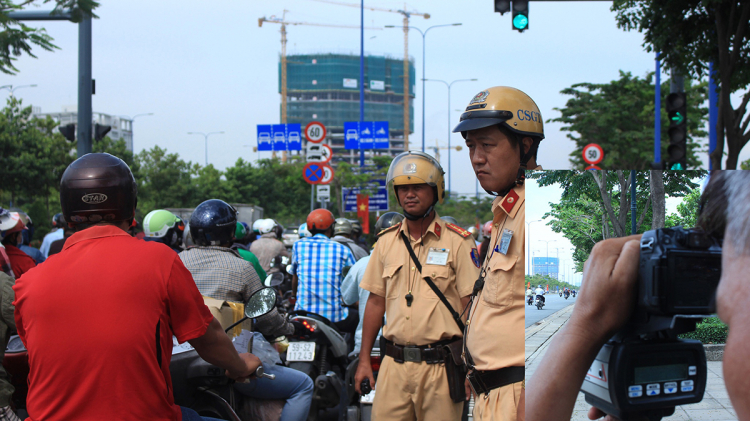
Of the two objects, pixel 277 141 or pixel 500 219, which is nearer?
pixel 500 219

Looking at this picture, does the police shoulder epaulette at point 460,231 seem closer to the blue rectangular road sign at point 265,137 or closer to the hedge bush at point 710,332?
the hedge bush at point 710,332

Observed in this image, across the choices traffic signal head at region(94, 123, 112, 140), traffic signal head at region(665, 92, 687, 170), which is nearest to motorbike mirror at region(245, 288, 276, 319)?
traffic signal head at region(665, 92, 687, 170)

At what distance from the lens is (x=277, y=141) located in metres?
34.0

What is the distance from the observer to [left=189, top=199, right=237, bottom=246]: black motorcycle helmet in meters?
3.73

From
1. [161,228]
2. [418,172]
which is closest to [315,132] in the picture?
[161,228]

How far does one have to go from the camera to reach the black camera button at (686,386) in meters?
0.90

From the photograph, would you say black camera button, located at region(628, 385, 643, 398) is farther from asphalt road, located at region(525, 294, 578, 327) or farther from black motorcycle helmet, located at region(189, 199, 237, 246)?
black motorcycle helmet, located at region(189, 199, 237, 246)

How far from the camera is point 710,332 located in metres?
0.83

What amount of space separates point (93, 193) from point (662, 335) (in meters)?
2.00

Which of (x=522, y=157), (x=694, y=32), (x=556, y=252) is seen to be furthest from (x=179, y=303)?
(x=694, y=32)

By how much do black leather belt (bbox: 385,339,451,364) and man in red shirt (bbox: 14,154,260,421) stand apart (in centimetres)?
146

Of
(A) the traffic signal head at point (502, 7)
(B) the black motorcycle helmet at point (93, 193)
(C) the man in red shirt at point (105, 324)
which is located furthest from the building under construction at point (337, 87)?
(C) the man in red shirt at point (105, 324)

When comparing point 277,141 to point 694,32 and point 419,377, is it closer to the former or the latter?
point 694,32

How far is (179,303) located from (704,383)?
171 cm
